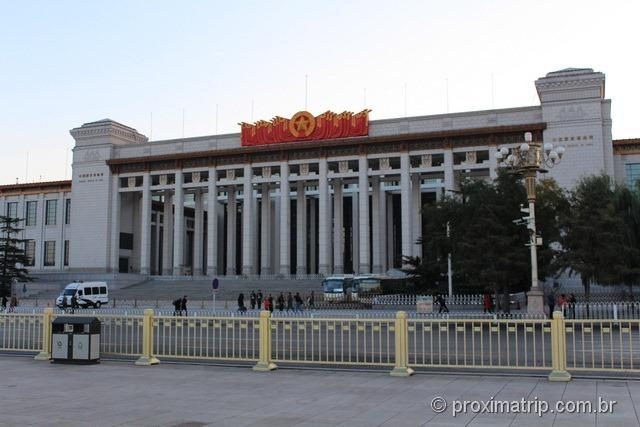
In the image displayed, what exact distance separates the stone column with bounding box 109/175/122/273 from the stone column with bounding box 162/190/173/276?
554cm

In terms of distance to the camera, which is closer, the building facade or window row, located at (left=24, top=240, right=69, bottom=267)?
the building facade

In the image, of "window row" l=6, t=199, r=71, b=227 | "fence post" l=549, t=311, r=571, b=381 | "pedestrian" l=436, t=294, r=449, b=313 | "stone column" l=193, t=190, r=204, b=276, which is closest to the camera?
"fence post" l=549, t=311, r=571, b=381

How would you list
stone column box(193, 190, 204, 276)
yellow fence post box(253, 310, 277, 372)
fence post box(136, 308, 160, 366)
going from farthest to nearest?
1. stone column box(193, 190, 204, 276)
2. fence post box(136, 308, 160, 366)
3. yellow fence post box(253, 310, 277, 372)

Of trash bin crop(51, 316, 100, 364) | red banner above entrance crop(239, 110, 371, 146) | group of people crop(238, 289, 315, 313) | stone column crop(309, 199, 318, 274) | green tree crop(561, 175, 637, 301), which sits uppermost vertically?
red banner above entrance crop(239, 110, 371, 146)

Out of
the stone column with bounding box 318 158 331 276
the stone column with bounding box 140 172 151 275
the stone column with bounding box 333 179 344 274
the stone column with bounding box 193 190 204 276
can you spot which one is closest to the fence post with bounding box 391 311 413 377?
the stone column with bounding box 318 158 331 276

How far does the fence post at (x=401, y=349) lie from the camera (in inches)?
500

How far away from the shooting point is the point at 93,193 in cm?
7150

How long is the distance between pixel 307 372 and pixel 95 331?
5313mm

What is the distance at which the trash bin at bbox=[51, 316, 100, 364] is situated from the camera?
15.0 m

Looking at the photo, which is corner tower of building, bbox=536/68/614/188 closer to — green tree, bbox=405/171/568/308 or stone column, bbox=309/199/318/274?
green tree, bbox=405/171/568/308

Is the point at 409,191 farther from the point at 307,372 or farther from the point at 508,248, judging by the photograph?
the point at 307,372

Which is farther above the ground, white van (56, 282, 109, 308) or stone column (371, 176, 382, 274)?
stone column (371, 176, 382, 274)

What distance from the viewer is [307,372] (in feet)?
44.3

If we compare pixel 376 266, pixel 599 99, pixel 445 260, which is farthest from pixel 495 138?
pixel 445 260
